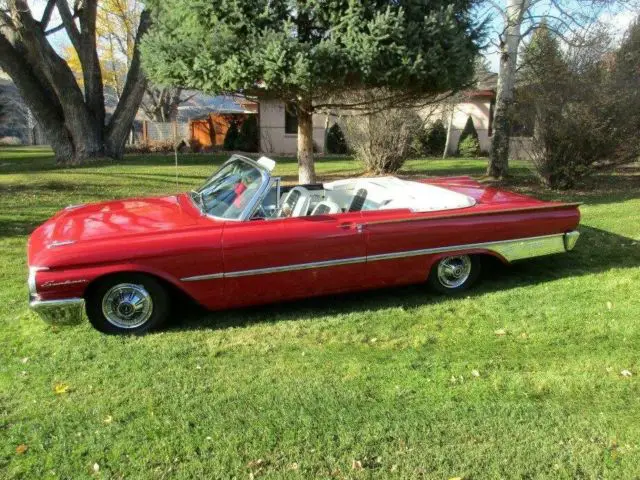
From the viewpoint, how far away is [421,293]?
5.35 m

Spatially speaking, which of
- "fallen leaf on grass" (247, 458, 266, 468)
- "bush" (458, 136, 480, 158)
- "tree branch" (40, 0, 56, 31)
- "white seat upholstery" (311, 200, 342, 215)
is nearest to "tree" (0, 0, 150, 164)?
"tree branch" (40, 0, 56, 31)

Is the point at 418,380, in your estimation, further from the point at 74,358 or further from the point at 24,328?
the point at 24,328

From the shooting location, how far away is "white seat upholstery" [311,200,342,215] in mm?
5191

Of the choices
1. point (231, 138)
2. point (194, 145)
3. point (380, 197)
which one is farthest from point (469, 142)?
point (380, 197)

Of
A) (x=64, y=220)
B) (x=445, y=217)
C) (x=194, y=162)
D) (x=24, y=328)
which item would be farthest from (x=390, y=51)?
(x=194, y=162)

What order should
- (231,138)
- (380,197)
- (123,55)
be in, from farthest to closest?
1. (123,55)
2. (231,138)
3. (380,197)

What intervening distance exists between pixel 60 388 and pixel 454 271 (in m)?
3.37

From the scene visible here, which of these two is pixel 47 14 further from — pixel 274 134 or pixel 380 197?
pixel 380 197

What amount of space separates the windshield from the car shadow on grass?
85cm

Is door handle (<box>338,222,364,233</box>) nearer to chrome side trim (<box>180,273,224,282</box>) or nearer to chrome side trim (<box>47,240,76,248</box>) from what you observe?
chrome side trim (<box>180,273,224,282</box>)

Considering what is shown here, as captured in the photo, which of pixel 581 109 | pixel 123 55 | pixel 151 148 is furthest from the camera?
pixel 123 55

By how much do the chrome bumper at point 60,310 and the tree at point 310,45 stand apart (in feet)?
12.3

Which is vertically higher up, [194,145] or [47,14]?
[47,14]

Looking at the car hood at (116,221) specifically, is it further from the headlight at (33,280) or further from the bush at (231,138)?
the bush at (231,138)
